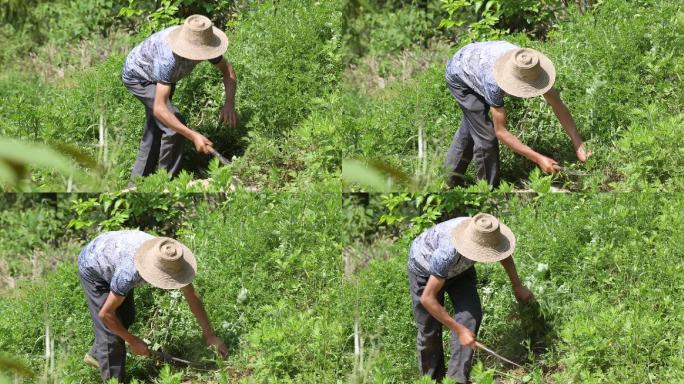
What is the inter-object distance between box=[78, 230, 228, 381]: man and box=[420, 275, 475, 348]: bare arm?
1.34m

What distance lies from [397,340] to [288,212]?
3.54ft

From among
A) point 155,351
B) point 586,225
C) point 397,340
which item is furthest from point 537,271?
point 155,351

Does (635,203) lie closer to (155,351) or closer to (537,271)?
(537,271)

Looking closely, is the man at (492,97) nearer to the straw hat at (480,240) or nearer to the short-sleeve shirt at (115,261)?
the straw hat at (480,240)

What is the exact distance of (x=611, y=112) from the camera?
19.9 ft

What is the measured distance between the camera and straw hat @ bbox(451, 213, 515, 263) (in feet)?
17.0

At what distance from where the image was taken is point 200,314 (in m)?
5.67

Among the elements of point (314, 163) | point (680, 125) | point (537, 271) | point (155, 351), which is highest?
point (680, 125)

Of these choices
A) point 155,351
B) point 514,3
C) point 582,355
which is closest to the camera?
point 582,355

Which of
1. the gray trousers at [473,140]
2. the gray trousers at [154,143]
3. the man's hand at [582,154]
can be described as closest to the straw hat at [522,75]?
the gray trousers at [473,140]

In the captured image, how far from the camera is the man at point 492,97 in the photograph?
211 inches

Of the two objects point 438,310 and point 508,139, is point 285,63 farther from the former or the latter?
point 438,310

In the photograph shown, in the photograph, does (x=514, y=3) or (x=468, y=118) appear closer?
(x=468, y=118)

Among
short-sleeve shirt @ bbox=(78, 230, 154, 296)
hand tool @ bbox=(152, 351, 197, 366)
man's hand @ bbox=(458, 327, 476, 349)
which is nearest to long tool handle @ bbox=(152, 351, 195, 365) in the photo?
hand tool @ bbox=(152, 351, 197, 366)
